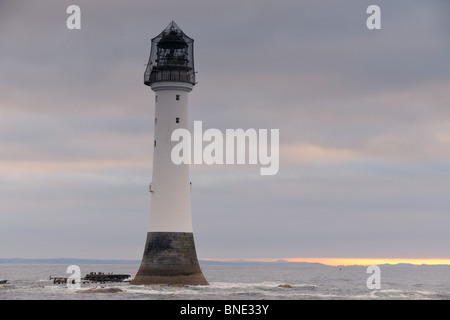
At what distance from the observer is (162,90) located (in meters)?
72.0

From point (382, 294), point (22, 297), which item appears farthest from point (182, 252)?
point (382, 294)

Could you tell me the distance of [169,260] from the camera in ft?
229

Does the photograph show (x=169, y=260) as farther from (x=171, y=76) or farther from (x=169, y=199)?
(x=171, y=76)

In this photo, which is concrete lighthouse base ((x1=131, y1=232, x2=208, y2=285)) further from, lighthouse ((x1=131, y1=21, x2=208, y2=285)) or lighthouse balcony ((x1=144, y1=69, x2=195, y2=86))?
lighthouse balcony ((x1=144, y1=69, x2=195, y2=86))

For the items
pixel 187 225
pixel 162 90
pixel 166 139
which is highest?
pixel 162 90

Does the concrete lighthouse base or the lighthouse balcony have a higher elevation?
the lighthouse balcony

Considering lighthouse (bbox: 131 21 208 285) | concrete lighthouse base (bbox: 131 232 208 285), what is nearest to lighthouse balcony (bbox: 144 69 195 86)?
lighthouse (bbox: 131 21 208 285)

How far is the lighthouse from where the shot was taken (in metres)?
70.1

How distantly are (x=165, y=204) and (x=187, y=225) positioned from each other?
9.41 feet

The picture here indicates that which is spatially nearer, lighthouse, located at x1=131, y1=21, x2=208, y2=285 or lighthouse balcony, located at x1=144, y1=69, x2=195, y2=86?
lighthouse, located at x1=131, y1=21, x2=208, y2=285

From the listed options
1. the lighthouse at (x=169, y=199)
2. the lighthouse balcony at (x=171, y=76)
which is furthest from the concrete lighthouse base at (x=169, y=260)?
the lighthouse balcony at (x=171, y=76)

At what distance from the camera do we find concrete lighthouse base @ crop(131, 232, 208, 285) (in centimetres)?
6994
